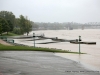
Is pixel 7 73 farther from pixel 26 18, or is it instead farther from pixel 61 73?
pixel 26 18

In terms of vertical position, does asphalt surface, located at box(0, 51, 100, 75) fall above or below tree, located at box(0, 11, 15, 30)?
below

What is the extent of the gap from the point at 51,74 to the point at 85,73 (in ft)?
5.88

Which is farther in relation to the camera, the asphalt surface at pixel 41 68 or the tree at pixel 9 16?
the tree at pixel 9 16

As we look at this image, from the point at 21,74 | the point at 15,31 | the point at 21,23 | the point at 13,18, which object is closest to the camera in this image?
the point at 21,74

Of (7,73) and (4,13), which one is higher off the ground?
(4,13)

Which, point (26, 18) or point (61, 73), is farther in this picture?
point (26, 18)

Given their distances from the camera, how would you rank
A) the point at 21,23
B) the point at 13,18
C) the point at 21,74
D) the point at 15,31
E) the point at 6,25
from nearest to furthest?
the point at 21,74 < the point at 6,25 < the point at 21,23 < the point at 15,31 < the point at 13,18

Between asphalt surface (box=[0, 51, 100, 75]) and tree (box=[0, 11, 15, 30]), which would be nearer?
asphalt surface (box=[0, 51, 100, 75])

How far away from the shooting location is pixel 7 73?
393 inches

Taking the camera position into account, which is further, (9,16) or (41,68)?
(9,16)

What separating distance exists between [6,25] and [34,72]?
244ft

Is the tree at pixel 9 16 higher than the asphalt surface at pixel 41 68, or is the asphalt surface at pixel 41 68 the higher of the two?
the tree at pixel 9 16

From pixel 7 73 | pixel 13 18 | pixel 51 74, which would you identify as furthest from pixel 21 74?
pixel 13 18

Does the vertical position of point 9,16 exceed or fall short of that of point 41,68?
it exceeds it
